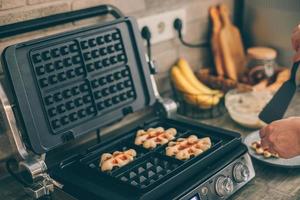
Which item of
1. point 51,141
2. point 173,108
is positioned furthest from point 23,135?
point 173,108

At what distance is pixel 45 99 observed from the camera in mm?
1173

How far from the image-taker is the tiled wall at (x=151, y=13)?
49.7 inches

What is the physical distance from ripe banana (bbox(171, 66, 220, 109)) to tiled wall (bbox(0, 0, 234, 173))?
2.9 inches

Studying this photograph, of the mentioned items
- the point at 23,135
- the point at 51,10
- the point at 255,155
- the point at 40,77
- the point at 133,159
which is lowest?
the point at 255,155

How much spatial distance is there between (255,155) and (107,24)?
24.0 inches

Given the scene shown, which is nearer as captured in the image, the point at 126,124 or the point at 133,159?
the point at 133,159

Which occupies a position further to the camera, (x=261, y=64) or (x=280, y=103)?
(x=261, y=64)

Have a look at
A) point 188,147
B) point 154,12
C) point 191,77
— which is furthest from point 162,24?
point 188,147

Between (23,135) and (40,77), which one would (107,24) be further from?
(23,135)

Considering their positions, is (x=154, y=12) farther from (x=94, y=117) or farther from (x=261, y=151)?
(x=261, y=151)

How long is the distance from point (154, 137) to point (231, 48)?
0.83 meters

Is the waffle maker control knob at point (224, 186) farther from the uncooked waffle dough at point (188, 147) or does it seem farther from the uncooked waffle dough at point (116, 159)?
the uncooked waffle dough at point (116, 159)

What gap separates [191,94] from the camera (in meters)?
1.64

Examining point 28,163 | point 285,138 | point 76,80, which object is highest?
point 76,80
